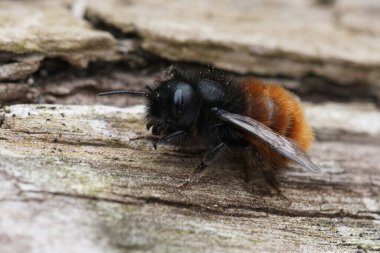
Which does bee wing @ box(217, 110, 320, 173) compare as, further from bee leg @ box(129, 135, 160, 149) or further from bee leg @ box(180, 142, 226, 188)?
bee leg @ box(129, 135, 160, 149)

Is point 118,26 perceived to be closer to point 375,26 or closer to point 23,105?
point 23,105

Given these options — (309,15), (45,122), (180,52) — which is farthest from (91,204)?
(309,15)

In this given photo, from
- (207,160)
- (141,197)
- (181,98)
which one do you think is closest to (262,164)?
(207,160)

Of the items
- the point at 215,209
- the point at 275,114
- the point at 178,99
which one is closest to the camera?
the point at 215,209

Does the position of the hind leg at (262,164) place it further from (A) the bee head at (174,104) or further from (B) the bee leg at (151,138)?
(B) the bee leg at (151,138)

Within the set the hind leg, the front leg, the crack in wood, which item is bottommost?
the crack in wood

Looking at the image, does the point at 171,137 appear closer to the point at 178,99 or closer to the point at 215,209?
the point at 178,99

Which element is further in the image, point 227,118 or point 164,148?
point 164,148

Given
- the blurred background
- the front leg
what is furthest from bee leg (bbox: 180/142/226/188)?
the blurred background
